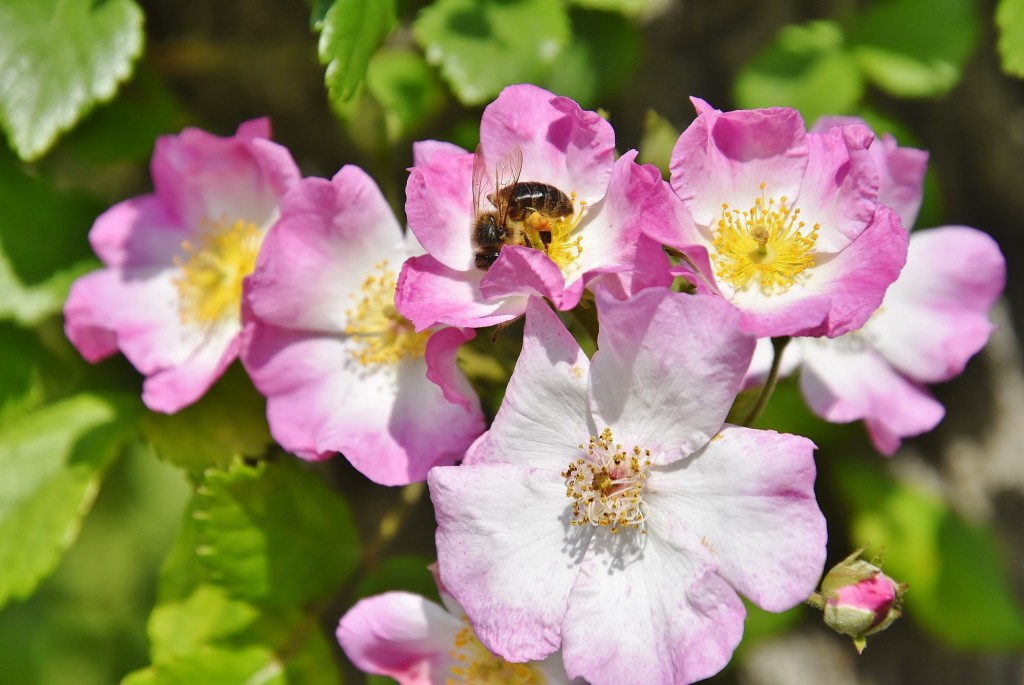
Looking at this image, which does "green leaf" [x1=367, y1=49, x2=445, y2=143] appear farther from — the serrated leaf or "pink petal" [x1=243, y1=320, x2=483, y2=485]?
"pink petal" [x1=243, y1=320, x2=483, y2=485]

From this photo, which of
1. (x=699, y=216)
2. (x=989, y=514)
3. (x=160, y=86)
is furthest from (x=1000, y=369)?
(x=160, y=86)

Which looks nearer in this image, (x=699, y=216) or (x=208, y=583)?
(x=699, y=216)

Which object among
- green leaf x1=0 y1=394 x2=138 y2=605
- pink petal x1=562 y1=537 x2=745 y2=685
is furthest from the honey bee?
green leaf x1=0 y1=394 x2=138 y2=605

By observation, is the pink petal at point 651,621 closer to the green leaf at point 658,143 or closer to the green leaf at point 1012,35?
the green leaf at point 658,143

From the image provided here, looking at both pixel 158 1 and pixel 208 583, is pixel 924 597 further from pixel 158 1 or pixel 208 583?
pixel 158 1

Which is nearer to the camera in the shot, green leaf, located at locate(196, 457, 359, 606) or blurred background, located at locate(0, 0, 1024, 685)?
green leaf, located at locate(196, 457, 359, 606)

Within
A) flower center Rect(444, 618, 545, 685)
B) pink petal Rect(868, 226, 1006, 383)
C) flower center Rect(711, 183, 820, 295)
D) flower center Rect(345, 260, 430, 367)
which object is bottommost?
flower center Rect(444, 618, 545, 685)

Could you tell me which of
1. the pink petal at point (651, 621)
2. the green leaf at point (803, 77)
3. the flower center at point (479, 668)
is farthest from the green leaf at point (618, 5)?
the flower center at point (479, 668)
